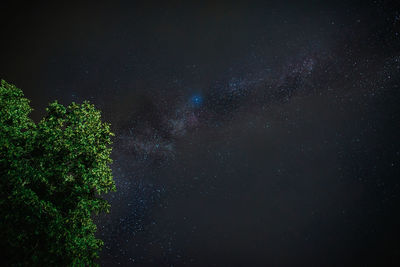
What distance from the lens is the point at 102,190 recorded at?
1153 cm

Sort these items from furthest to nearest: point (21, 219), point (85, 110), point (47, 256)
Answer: point (85, 110) < point (47, 256) < point (21, 219)

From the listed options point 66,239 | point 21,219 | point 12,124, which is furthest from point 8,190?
point 12,124

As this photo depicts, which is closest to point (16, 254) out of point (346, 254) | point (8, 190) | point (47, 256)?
point (47, 256)

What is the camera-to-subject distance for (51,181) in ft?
35.4

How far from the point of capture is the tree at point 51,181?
9.05m

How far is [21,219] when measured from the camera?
29.3 ft

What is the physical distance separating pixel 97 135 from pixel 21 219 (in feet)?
15.1

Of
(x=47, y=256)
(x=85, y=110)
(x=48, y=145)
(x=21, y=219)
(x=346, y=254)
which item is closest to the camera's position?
(x=21, y=219)

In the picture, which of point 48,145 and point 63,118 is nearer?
point 48,145

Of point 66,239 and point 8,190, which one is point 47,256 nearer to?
point 66,239

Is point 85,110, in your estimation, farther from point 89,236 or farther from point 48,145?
point 89,236

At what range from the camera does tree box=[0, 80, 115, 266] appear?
29.7 ft

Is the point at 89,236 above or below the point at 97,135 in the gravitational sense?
below

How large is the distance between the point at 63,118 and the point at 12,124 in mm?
2229
